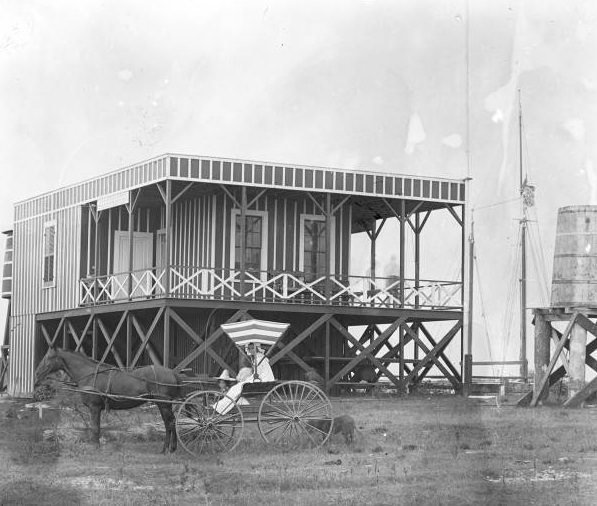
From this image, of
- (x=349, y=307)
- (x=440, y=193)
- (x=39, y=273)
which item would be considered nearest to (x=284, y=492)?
(x=349, y=307)

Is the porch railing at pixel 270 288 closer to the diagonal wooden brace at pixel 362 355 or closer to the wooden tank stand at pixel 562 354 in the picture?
the diagonal wooden brace at pixel 362 355

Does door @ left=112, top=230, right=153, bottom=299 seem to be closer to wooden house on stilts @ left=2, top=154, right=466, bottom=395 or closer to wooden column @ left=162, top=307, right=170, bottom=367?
wooden house on stilts @ left=2, top=154, right=466, bottom=395

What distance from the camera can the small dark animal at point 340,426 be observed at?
1886cm

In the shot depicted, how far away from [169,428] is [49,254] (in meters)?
18.3

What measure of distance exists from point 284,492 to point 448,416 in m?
10.4

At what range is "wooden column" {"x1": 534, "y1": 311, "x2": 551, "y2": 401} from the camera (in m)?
26.5

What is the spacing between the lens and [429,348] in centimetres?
3316

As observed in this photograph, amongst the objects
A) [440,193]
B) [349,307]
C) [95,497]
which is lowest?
[95,497]

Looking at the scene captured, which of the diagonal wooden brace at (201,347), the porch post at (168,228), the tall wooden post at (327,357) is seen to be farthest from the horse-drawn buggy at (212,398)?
the tall wooden post at (327,357)

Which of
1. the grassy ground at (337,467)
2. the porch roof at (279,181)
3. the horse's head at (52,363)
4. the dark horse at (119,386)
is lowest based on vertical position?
the grassy ground at (337,467)

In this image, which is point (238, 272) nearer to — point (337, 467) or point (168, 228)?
point (168, 228)

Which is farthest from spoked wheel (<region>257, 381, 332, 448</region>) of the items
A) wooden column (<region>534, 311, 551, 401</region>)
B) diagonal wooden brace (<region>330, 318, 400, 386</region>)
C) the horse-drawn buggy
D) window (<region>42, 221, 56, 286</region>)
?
window (<region>42, 221, 56, 286</region>)

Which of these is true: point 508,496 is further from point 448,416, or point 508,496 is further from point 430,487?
point 448,416

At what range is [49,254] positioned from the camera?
118 feet
